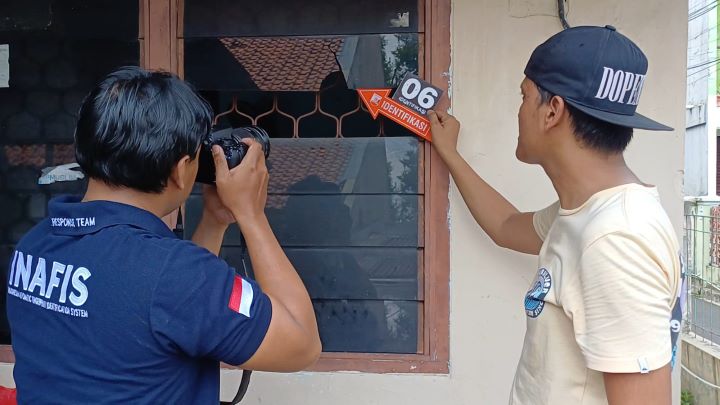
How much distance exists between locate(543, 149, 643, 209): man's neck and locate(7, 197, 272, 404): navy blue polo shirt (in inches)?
24.1

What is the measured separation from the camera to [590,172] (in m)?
1.22

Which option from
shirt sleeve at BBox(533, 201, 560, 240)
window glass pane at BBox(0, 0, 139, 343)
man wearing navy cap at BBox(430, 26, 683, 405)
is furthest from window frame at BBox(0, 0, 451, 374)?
man wearing navy cap at BBox(430, 26, 683, 405)

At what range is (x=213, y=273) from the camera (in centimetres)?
102

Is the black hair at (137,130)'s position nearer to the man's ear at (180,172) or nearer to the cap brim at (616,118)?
the man's ear at (180,172)

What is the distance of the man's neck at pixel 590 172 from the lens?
1.21 meters

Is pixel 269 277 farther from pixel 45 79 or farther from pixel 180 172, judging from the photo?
pixel 45 79

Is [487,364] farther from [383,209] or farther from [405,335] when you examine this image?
[383,209]

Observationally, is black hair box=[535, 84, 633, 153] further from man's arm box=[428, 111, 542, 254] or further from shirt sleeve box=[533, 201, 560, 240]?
man's arm box=[428, 111, 542, 254]

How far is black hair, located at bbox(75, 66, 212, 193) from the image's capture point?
1.04 metres

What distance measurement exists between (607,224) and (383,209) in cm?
105

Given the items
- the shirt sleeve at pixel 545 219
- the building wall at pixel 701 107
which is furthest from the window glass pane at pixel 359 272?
the building wall at pixel 701 107

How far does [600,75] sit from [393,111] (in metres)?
0.92

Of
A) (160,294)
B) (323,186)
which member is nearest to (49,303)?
(160,294)

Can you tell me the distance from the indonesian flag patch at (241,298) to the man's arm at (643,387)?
23.5 inches
